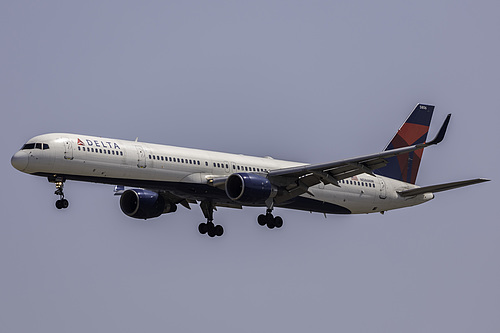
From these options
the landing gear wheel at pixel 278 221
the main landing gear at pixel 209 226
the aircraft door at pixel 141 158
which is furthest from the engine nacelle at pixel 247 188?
the main landing gear at pixel 209 226

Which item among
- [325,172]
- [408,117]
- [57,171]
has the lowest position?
[57,171]

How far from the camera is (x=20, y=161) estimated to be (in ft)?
158

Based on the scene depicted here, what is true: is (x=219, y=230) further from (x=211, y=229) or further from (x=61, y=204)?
(x=61, y=204)

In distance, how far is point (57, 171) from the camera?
48781mm

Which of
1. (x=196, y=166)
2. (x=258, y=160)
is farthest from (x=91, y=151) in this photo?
(x=258, y=160)

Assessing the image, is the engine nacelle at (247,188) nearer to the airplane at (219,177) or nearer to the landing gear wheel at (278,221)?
the airplane at (219,177)

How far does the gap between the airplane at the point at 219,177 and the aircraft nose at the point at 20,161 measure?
5 cm

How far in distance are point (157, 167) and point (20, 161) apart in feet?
24.0

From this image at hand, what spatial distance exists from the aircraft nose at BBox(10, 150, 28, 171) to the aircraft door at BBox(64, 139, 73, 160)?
1993 millimetres

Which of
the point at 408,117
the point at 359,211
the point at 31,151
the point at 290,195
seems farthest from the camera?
the point at 408,117

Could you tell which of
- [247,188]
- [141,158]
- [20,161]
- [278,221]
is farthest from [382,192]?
[20,161]

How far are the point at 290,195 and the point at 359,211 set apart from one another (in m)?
7.10

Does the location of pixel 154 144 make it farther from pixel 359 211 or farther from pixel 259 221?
pixel 359 211

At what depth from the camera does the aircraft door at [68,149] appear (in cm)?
4875
